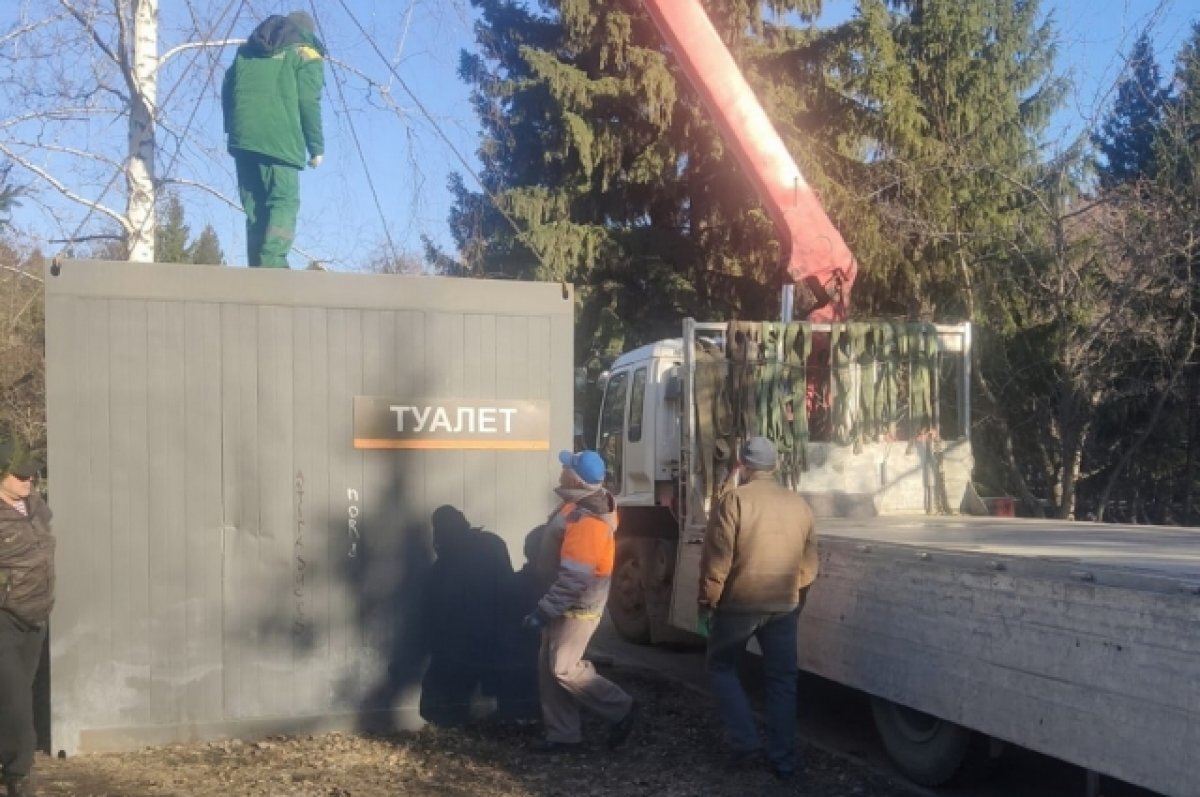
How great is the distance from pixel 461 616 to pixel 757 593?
2.06 meters

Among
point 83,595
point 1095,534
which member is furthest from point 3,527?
point 1095,534

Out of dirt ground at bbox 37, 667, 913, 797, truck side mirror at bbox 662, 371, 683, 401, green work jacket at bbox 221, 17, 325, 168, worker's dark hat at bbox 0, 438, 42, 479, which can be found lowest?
dirt ground at bbox 37, 667, 913, 797

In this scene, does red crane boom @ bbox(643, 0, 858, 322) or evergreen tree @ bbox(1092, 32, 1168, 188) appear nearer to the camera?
red crane boom @ bbox(643, 0, 858, 322)

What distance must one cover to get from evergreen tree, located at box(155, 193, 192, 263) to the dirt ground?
4141 mm

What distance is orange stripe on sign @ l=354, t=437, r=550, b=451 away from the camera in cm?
745

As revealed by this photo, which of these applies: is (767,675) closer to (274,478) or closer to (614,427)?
(274,478)

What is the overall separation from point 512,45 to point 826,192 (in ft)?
15.9

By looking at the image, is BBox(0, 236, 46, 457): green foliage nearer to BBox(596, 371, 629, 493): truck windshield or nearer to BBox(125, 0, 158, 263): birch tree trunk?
BBox(125, 0, 158, 263): birch tree trunk

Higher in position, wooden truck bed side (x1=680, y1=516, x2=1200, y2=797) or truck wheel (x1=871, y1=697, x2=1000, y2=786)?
wooden truck bed side (x1=680, y1=516, x2=1200, y2=797)

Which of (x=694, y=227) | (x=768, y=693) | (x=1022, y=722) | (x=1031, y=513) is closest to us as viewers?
(x=1022, y=722)

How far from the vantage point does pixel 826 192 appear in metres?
16.4

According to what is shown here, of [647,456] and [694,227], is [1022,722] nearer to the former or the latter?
[647,456]

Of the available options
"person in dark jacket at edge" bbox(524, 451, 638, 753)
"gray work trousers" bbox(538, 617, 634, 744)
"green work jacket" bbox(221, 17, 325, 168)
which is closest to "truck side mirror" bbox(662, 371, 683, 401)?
"person in dark jacket at edge" bbox(524, 451, 638, 753)

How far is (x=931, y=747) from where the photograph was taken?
652cm
